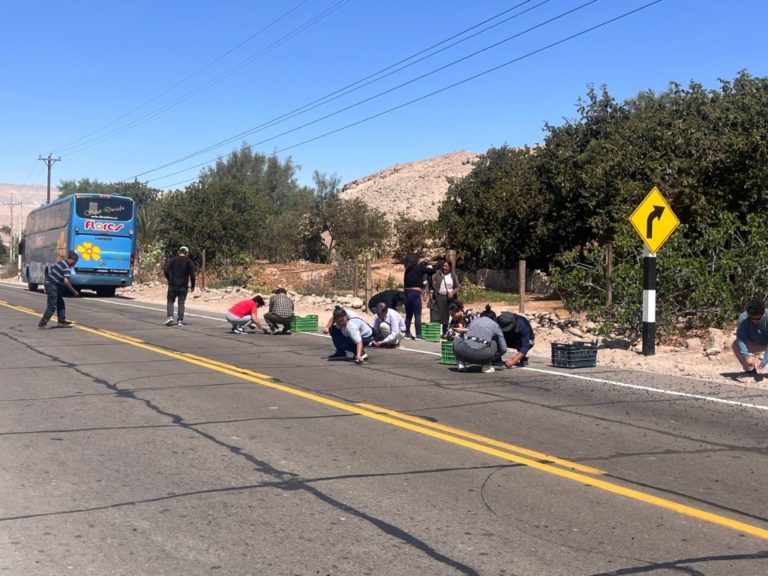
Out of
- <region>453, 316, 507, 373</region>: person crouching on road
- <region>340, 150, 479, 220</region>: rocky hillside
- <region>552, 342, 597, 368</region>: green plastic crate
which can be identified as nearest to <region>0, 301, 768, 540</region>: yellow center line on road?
<region>453, 316, 507, 373</region>: person crouching on road

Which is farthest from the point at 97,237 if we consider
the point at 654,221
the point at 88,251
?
the point at 654,221

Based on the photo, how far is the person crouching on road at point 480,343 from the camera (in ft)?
42.0

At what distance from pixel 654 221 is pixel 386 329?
5.12m

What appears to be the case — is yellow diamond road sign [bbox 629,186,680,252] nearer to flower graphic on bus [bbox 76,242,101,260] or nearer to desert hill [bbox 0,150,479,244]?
flower graphic on bus [bbox 76,242,101,260]

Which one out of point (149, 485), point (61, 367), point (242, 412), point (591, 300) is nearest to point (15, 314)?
point (61, 367)

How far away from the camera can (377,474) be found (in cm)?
675

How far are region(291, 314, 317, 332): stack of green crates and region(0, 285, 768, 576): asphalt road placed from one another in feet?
23.1

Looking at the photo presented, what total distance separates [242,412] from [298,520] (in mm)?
3968

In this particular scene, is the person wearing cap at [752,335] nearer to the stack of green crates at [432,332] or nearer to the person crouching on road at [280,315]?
the stack of green crates at [432,332]

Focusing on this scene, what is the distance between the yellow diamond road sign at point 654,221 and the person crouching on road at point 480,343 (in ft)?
12.2

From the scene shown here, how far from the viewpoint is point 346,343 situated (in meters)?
14.4

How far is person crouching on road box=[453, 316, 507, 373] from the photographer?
42.0ft

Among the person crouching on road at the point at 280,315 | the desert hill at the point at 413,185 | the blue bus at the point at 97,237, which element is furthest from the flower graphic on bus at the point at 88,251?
the desert hill at the point at 413,185

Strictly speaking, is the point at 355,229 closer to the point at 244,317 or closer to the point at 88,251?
the point at 88,251
